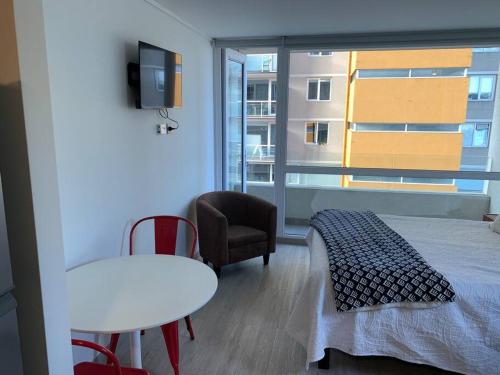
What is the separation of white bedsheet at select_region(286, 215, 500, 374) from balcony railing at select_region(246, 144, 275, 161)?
246cm

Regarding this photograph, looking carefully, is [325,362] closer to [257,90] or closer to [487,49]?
[257,90]

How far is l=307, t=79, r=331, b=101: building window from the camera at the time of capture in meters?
4.36

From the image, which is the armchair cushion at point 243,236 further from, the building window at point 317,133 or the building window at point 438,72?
the building window at point 438,72

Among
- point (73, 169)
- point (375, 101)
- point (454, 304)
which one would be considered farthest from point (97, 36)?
point (375, 101)

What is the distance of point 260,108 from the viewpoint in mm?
4703

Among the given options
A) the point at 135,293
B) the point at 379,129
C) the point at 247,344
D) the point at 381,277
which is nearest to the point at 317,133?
the point at 379,129

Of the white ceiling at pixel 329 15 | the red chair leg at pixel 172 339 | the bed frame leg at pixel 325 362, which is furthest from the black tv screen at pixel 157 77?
the bed frame leg at pixel 325 362

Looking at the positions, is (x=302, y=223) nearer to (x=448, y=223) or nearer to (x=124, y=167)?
(x=448, y=223)

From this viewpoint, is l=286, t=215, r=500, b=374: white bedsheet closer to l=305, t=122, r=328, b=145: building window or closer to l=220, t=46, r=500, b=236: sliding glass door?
l=220, t=46, r=500, b=236: sliding glass door

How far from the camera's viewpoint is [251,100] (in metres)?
4.79

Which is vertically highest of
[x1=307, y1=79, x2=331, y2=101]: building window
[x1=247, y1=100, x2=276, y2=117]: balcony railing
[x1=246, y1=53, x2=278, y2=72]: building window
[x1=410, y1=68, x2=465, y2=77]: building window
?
[x1=246, y1=53, x2=278, y2=72]: building window

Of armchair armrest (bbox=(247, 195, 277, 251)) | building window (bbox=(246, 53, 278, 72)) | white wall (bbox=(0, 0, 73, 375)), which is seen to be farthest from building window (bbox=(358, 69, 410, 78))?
white wall (bbox=(0, 0, 73, 375))

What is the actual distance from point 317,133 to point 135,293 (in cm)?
318

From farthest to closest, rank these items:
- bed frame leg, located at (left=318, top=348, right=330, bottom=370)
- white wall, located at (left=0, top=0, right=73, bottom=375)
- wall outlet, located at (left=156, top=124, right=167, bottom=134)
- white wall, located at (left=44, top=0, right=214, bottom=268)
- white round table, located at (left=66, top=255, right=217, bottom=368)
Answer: wall outlet, located at (left=156, top=124, right=167, bottom=134) < bed frame leg, located at (left=318, top=348, right=330, bottom=370) < white wall, located at (left=44, top=0, right=214, bottom=268) < white round table, located at (left=66, top=255, right=217, bottom=368) < white wall, located at (left=0, top=0, right=73, bottom=375)
